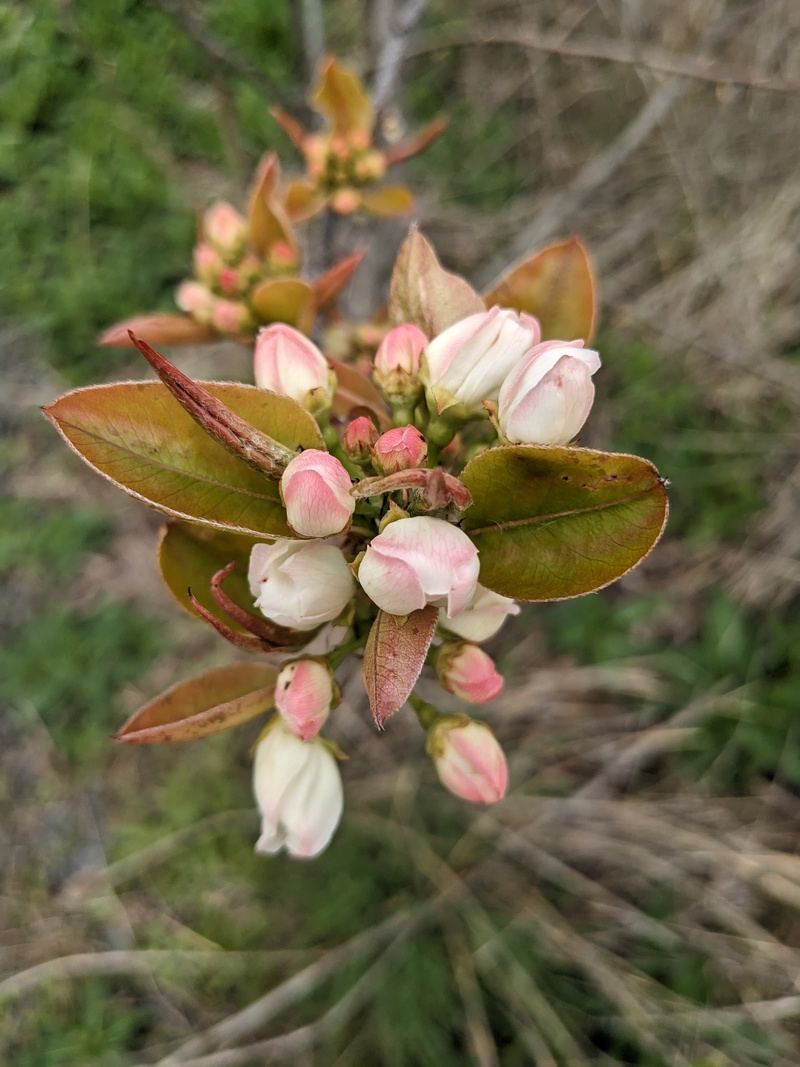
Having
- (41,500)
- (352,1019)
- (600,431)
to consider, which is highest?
(600,431)

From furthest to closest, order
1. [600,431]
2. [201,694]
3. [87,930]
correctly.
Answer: [600,431]
[87,930]
[201,694]

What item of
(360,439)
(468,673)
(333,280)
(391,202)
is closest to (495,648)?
(391,202)

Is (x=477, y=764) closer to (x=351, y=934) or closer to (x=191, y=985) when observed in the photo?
(x=351, y=934)

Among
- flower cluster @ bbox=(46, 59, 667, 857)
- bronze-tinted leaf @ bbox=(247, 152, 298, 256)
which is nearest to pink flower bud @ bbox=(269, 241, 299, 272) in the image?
bronze-tinted leaf @ bbox=(247, 152, 298, 256)

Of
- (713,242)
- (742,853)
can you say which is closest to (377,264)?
(713,242)

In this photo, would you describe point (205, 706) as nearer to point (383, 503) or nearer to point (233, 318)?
point (383, 503)

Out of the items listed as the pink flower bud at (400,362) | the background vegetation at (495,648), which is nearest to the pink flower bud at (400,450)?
the pink flower bud at (400,362)
